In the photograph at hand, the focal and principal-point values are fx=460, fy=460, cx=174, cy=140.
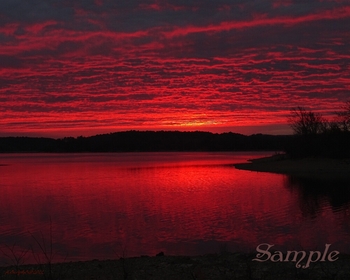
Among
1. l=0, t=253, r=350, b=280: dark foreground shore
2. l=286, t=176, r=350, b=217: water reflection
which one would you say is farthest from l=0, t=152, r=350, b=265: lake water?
l=0, t=253, r=350, b=280: dark foreground shore

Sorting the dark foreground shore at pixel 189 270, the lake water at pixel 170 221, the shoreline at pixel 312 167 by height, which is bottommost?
the lake water at pixel 170 221

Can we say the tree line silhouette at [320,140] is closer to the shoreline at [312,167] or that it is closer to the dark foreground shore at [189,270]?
the shoreline at [312,167]

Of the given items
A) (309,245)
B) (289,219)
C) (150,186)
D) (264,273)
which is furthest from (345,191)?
(264,273)

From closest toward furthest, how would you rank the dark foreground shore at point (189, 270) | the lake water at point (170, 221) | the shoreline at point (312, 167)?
the dark foreground shore at point (189, 270) < the lake water at point (170, 221) < the shoreline at point (312, 167)

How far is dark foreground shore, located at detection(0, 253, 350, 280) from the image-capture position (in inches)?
362

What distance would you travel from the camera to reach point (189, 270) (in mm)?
9773

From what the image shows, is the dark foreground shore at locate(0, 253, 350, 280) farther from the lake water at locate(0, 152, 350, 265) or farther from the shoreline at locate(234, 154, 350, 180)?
the shoreline at locate(234, 154, 350, 180)

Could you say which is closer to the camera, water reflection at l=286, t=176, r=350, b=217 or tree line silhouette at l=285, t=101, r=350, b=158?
water reflection at l=286, t=176, r=350, b=217

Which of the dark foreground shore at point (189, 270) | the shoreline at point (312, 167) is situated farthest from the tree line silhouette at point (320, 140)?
the dark foreground shore at point (189, 270)

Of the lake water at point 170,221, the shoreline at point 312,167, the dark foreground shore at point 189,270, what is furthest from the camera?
the shoreline at point 312,167

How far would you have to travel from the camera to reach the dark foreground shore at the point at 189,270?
30.2 ft

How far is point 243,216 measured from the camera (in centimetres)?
1894

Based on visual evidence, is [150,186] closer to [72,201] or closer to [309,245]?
[72,201]

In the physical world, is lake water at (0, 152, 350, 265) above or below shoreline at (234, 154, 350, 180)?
below
